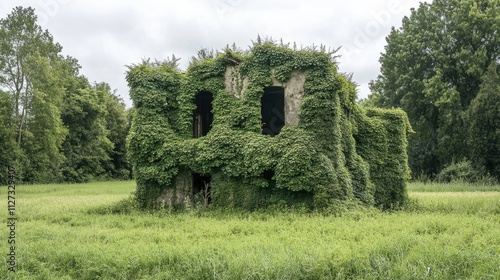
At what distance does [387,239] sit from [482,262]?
219cm

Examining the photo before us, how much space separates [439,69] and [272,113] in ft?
76.9

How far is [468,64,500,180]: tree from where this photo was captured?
36.1m

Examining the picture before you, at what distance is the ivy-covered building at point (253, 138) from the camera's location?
18219 millimetres

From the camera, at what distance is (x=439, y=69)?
40.7 m

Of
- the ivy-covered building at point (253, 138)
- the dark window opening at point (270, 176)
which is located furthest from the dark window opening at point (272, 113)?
the dark window opening at point (270, 176)

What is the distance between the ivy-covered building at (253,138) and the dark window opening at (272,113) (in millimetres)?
4029

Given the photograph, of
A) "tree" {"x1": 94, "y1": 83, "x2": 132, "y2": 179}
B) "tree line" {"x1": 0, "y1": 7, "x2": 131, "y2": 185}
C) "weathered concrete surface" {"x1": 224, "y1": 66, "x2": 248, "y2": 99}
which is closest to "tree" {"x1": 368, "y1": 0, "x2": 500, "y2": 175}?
"weathered concrete surface" {"x1": 224, "y1": 66, "x2": 248, "y2": 99}

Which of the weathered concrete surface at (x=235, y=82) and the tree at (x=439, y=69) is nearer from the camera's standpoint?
the weathered concrete surface at (x=235, y=82)

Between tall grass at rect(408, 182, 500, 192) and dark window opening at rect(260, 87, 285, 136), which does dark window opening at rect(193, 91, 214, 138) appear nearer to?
dark window opening at rect(260, 87, 285, 136)

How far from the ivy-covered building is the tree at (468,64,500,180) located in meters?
19.1

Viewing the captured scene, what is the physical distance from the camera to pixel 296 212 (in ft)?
57.3

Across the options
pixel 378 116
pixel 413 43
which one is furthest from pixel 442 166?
pixel 378 116

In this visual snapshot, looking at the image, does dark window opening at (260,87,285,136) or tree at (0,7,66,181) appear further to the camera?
tree at (0,7,66,181)

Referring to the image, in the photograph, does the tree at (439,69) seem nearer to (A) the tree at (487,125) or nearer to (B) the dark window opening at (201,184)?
(A) the tree at (487,125)
